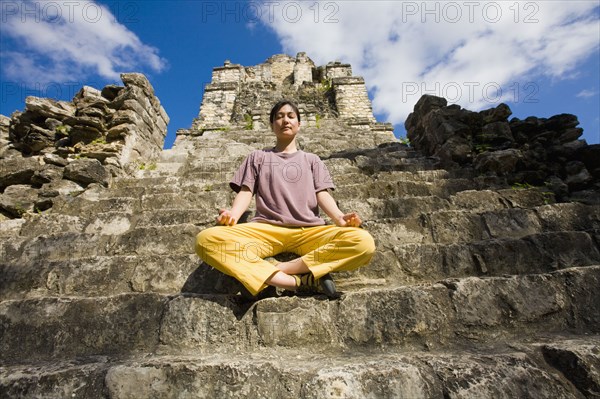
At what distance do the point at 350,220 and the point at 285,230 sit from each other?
0.47m

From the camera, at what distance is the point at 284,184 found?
8.15ft

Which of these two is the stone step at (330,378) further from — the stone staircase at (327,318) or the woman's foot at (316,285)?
the woman's foot at (316,285)

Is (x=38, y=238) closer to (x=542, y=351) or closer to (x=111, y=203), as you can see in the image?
(x=111, y=203)

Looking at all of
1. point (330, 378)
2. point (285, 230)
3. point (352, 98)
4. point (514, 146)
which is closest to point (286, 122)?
point (285, 230)

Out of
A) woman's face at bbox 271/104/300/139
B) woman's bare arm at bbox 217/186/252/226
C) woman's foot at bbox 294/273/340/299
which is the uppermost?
woman's face at bbox 271/104/300/139

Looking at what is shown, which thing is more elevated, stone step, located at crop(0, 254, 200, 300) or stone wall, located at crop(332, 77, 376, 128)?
stone wall, located at crop(332, 77, 376, 128)

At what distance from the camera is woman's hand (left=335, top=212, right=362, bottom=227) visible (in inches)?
80.2

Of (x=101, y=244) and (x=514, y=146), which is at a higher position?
(x=514, y=146)

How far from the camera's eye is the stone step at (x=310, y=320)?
5.52 ft

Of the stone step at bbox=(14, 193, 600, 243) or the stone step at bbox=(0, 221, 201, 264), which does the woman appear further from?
the stone step at bbox=(0, 221, 201, 264)

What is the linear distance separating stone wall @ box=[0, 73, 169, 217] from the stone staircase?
87cm

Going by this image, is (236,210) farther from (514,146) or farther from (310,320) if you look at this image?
(514,146)

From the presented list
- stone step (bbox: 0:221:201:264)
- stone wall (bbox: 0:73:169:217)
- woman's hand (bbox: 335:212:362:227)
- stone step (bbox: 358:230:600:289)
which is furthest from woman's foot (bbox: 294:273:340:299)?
stone wall (bbox: 0:73:169:217)

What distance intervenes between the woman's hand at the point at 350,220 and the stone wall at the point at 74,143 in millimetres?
3401
